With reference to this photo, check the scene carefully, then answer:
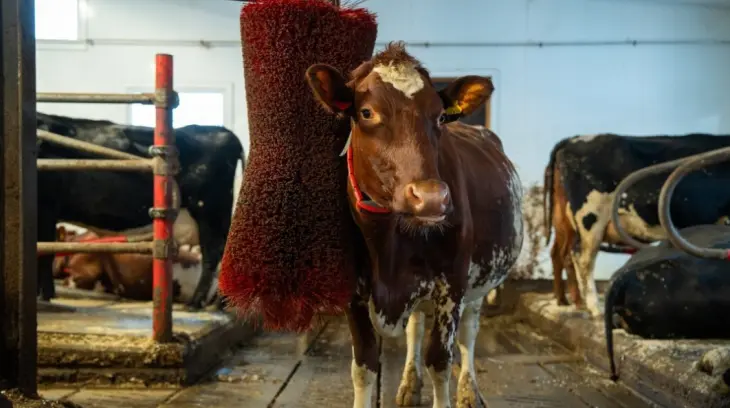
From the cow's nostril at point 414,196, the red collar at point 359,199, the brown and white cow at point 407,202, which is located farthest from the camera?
the red collar at point 359,199

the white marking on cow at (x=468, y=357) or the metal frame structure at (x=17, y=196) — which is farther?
the white marking on cow at (x=468, y=357)

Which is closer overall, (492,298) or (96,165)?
(96,165)

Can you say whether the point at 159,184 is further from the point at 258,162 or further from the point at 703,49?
the point at 703,49

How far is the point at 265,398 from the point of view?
8.82ft

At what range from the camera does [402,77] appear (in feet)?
5.63

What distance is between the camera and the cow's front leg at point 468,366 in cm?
253

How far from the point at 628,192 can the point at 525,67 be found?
100 inches

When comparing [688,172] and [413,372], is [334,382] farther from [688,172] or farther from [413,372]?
[688,172]

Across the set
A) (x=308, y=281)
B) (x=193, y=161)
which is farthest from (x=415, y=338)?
(x=193, y=161)

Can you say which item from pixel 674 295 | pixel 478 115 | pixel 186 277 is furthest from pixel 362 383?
pixel 478 115

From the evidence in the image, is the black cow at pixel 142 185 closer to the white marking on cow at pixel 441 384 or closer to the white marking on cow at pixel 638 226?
the white marking on cow at pixel 441 384

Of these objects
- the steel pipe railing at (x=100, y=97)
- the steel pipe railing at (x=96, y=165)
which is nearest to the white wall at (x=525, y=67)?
the steel pipe railing at (x=100, y=97)

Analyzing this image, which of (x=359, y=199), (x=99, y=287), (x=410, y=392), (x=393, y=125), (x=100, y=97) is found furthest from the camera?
(x=99, y=287)

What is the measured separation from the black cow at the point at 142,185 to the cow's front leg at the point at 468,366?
2.02 metres
